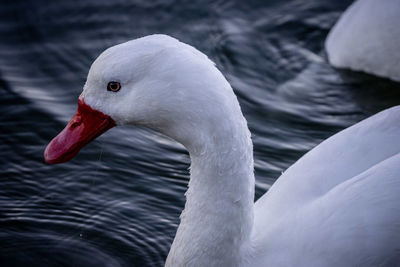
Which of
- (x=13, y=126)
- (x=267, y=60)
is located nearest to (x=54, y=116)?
(x=13, y=126)

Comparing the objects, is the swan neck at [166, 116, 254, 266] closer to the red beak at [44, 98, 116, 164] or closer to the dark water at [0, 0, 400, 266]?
the red beak at [44, 98, 116, 164]

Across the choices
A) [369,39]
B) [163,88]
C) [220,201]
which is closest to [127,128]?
[369,39]

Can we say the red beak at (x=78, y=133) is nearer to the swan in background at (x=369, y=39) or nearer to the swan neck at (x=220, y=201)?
the swan neck at (x=220, y=201)

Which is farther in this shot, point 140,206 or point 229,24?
point 229,24

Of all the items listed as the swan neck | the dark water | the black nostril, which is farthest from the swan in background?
the black nostril

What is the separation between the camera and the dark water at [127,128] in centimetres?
532

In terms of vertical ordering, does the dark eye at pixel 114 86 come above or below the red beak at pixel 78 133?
above

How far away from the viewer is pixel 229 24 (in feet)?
25.6

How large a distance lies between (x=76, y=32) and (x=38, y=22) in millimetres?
396

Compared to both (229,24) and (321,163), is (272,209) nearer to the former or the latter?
(321,163)

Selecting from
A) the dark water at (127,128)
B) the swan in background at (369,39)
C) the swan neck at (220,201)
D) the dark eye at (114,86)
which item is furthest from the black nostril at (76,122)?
the swan in background at (369,39)

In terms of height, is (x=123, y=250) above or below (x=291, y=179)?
below

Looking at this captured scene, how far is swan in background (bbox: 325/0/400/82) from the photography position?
690cm

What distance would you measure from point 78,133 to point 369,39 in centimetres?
390
